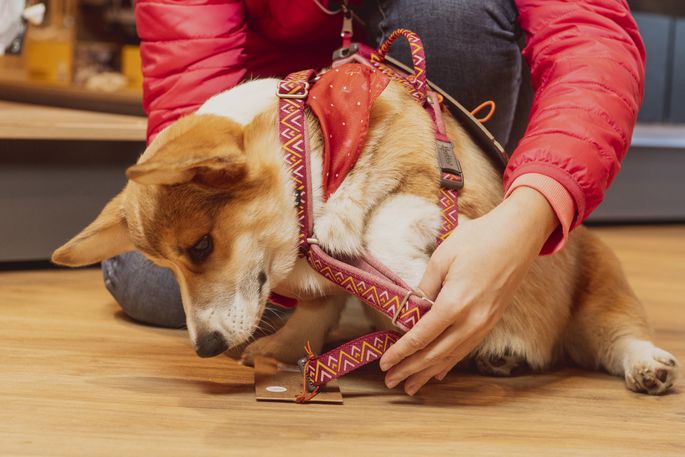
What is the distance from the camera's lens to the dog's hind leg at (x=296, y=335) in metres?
1.42

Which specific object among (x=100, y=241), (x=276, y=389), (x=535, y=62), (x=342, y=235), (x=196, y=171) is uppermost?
(x=535, y=62)

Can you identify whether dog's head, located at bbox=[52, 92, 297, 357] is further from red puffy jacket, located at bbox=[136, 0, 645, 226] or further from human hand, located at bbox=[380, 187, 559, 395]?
red puffy jacket, located at bbox=[136, 0, 645, 226]

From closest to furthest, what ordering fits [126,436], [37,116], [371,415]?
[126,436] < [371,415] < [37,116]

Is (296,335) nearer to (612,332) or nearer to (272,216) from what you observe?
(272,216)

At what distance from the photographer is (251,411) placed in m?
1.18

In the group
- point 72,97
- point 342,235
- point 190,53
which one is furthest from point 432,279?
point 72,97

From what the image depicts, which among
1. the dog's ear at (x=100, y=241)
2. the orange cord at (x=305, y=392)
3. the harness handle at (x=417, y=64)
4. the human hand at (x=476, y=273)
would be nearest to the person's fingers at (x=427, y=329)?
the human hand at (x=476, y=273)

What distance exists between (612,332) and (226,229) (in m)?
0.67

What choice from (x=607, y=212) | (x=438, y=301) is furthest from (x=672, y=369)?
(x=607, y=212)

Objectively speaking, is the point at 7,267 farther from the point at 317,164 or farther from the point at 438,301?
the point at 438,301

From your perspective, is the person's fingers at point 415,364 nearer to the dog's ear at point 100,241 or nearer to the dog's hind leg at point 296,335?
the dog's hind leg at point 296,335

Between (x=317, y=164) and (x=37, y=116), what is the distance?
3.81 feet

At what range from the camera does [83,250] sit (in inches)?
54.5

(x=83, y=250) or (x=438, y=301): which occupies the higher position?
(x=438, y=301)
